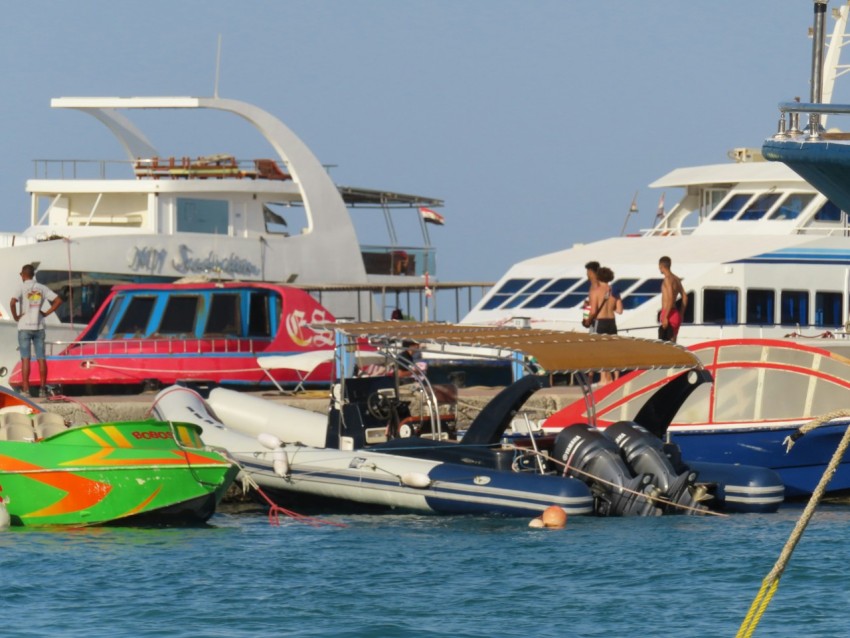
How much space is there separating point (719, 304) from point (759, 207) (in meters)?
2.98

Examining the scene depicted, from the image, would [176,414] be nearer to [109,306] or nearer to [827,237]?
[109,306]

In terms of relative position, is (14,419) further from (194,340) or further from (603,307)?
(603,307)

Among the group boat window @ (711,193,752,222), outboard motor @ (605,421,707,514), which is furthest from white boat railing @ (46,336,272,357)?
outboard motor @ (605,421,707,514)

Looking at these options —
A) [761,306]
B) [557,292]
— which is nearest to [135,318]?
[557,292]

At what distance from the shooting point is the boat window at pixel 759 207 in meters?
28.5

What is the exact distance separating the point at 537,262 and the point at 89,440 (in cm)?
1388

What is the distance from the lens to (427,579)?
14.3 metres

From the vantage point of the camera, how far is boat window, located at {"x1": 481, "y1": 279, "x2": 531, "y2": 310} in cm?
2830

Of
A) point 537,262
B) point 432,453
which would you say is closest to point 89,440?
point 432,453

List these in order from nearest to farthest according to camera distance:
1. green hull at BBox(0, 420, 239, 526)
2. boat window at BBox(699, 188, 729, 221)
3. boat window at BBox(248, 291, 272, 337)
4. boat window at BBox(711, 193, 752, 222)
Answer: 1. green hull at BBox(0, 420, 239, 526)
2. boat window at BBox(248, 291, 272, 337)
3. boat window at BBox(711, 193, 752, 222)
4. boat window at BBox(699, 188, 729, 221)

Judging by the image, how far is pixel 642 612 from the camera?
13078mm

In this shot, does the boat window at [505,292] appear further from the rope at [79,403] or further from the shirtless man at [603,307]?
the rope at [79,403]

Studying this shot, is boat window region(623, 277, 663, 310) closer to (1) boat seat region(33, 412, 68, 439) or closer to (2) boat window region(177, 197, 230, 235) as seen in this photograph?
(1) boat seat region(33, 412, 68, 439)

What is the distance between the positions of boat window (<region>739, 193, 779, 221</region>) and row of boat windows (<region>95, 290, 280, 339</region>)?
8.00 meters
